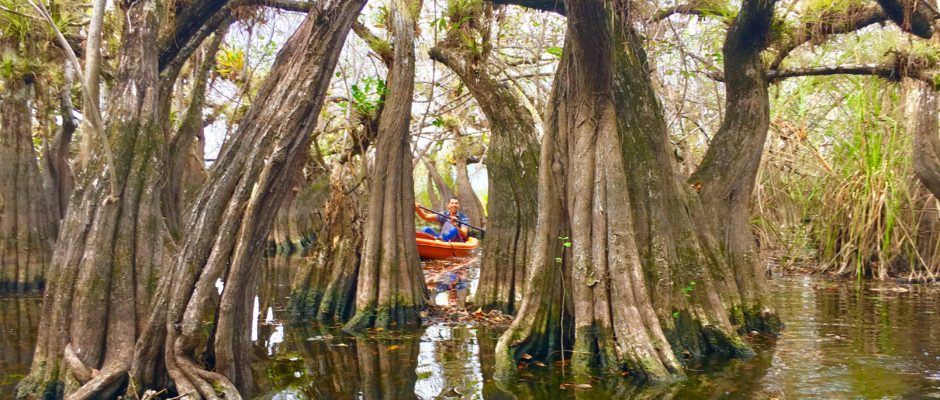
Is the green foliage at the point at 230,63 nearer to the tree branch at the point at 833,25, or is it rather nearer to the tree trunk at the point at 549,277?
the tree trunk at the point at 549,277

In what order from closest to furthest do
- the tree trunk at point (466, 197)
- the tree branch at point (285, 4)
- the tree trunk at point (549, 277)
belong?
the tree trunk at point (549, 277), the tree branch at point (285, 4), the tree trunk at point (466, 197)

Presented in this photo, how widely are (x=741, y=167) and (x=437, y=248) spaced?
1092cm

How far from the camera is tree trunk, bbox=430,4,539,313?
33.4 feet

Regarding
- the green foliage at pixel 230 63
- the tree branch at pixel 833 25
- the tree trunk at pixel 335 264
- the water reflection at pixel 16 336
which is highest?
the green foliage at pixel 230 63

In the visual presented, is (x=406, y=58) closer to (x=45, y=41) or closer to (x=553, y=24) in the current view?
(x=553, y=24)

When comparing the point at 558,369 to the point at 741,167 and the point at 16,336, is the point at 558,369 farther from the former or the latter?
the point at 16,336

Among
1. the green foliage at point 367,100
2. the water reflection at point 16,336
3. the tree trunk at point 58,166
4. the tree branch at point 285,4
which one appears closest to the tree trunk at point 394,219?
the green foliage at point 367,100

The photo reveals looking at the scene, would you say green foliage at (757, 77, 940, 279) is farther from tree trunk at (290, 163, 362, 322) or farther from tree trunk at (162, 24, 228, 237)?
tree trunk at (162, 24, 228, 237)

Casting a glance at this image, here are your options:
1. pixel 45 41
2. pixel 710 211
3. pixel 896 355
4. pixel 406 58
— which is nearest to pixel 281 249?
pixel 45 41

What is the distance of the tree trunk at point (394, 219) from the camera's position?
960 cm

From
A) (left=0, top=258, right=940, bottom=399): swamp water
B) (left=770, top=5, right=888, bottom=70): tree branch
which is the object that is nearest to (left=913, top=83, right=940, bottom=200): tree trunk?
(left=770, top=5, right=888, bottom=70): tree branch

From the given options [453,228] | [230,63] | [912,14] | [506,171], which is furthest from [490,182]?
[230,63]

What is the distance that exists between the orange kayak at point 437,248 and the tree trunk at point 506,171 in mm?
7904

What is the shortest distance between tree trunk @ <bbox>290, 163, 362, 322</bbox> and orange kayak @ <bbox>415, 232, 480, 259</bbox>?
24.8 feet
